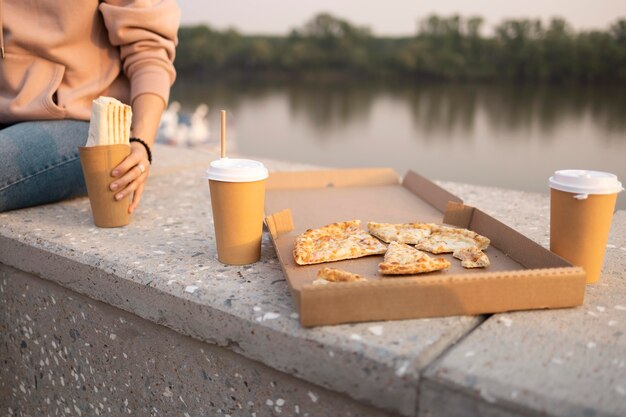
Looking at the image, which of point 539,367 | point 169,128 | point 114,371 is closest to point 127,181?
point 114,371

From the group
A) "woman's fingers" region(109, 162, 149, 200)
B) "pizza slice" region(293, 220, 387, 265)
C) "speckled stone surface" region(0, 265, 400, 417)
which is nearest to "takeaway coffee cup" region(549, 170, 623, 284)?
"pizza slice" region(293, 220, 387, 265)

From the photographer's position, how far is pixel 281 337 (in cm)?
96

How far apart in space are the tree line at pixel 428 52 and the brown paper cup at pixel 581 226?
618 centimetres

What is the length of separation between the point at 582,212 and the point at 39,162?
1.57 metres

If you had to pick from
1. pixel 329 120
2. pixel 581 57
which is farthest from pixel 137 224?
pixel 329 120

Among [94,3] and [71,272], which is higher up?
[94,3]

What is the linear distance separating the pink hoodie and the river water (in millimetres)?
12455

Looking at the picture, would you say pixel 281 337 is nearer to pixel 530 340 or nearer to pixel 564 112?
pixel 530 340

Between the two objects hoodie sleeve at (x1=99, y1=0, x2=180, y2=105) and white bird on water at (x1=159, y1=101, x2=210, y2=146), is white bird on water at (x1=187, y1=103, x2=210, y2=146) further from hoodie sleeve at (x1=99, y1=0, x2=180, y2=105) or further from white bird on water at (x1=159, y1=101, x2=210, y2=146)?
hoodie sleeve at (x1=99, y1=0, x2=180, y2=105)

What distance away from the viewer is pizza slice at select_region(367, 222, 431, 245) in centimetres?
130

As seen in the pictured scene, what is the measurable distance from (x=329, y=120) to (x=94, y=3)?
42913mm

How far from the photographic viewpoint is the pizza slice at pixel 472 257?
112cm

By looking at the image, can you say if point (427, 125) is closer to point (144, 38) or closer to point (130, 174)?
point (144, 38)

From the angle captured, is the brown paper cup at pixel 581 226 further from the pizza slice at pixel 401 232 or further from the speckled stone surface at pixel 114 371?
the speckled stone surface at pixel 114 371
